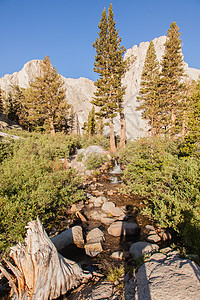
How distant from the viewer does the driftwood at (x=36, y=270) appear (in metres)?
2.49

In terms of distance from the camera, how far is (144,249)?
4059 millimetres

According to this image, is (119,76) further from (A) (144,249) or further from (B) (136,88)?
(B) (136,88)

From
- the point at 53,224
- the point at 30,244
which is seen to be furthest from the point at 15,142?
the point at 30,244

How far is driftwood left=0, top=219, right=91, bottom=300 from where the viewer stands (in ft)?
8.18

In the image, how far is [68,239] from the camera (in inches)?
188

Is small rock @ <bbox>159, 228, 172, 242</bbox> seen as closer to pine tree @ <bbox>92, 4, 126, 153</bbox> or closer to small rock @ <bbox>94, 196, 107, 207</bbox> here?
small rock @ <bbox>94, 196, 107, 207</bbox>

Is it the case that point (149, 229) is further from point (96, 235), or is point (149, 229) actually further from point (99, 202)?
point (99, 202)

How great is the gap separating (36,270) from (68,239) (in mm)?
2381

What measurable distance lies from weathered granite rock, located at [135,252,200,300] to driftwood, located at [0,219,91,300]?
1585 mm

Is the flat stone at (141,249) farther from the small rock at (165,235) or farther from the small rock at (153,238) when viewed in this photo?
the small rock at (165,235)

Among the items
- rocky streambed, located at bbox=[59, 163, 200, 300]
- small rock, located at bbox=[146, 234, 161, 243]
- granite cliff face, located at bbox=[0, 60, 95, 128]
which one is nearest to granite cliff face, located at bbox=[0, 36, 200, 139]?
granite cliff face, located at bbox=[0, 60, 95, 128]

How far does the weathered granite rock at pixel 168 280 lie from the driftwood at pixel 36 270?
5.20 ft

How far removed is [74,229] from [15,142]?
10146 millimetres

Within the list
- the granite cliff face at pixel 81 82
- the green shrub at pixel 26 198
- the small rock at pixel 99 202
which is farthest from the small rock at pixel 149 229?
the granite cliff face at pixel 81 82
